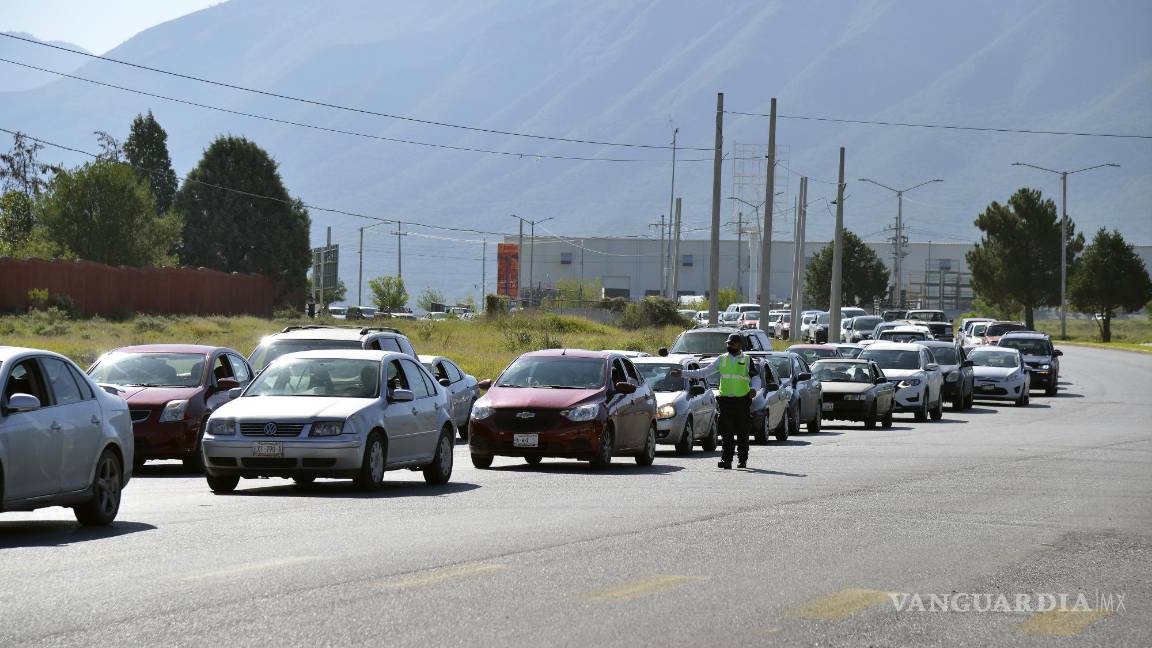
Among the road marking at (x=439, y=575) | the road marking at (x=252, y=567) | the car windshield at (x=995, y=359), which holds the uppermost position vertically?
the car windshield at (x=995, y=359)

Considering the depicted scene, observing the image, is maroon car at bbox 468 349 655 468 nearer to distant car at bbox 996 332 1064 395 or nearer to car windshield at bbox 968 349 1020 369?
car windshield at bbox 968 349 1020 369

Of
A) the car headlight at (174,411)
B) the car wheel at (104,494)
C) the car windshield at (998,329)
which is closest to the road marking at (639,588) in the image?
the car wheel at (104,494)

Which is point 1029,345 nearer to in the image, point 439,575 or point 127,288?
point 127,288

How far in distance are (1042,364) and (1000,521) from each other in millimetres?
35899

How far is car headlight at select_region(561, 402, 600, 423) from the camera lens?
2078cm

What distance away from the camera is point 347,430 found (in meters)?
16.6

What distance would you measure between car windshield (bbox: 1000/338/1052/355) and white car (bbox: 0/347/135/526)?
40758 millimetres

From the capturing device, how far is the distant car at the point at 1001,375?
4409cm

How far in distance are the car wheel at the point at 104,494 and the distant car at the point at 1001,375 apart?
111 ft

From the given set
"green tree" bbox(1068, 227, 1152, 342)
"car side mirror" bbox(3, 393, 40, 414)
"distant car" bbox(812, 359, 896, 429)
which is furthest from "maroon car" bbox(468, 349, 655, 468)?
"green tree" bbox(1068, 227, 1152, 342)

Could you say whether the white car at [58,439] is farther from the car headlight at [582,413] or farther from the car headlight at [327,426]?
the car headlight at [582,413]

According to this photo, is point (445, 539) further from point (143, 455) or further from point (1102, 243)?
point (1102, 243)

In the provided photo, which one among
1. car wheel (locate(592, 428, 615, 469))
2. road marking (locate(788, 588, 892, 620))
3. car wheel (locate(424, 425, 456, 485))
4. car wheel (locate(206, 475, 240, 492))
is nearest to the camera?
road marking (locate(788, 588, 892, 620))

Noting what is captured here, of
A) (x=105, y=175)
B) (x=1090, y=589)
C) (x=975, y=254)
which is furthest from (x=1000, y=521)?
(x=975, y=254)
